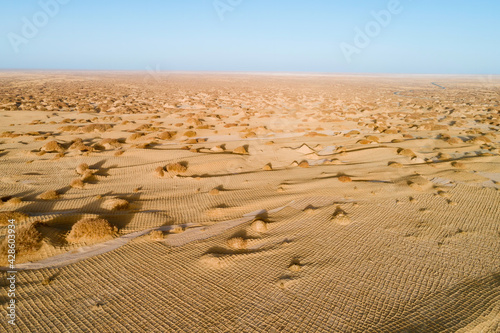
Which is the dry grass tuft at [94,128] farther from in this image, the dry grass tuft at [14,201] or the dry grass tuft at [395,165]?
the dry grass tuft at [395,165]

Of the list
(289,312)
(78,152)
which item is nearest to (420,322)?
(289,312)

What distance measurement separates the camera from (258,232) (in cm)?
938

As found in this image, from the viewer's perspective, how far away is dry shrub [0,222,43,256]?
7.74 meters

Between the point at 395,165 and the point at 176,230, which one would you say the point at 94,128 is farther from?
the point at 395,165

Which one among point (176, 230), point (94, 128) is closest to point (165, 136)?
point (94, 128)

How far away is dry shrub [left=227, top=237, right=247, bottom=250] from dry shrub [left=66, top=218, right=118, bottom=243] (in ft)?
14.2

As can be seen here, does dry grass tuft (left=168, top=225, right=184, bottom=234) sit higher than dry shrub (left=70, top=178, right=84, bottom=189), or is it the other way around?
dry shrub (left=70, top=178, right=84, bottom=189)

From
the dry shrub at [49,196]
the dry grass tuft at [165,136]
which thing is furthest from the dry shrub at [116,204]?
the dry grass tuft at [165,136]

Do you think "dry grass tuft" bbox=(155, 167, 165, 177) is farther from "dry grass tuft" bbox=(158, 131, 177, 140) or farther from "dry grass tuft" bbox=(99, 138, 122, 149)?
"dry grass tuft" bbox=(158, 131, 177, 140)

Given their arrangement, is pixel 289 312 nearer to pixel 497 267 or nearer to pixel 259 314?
pixel 259 314

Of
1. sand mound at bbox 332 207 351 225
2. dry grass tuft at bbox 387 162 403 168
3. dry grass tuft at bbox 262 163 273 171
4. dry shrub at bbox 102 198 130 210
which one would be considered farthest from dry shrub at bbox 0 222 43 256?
dry grass tuft at bbox 387 162 403 168

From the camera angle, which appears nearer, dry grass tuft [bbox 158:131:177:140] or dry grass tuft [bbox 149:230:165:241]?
dry grass tuft [bbox 149:230:165:241]

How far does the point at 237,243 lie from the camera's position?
27.9 feet

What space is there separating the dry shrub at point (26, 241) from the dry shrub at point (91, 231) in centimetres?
82
